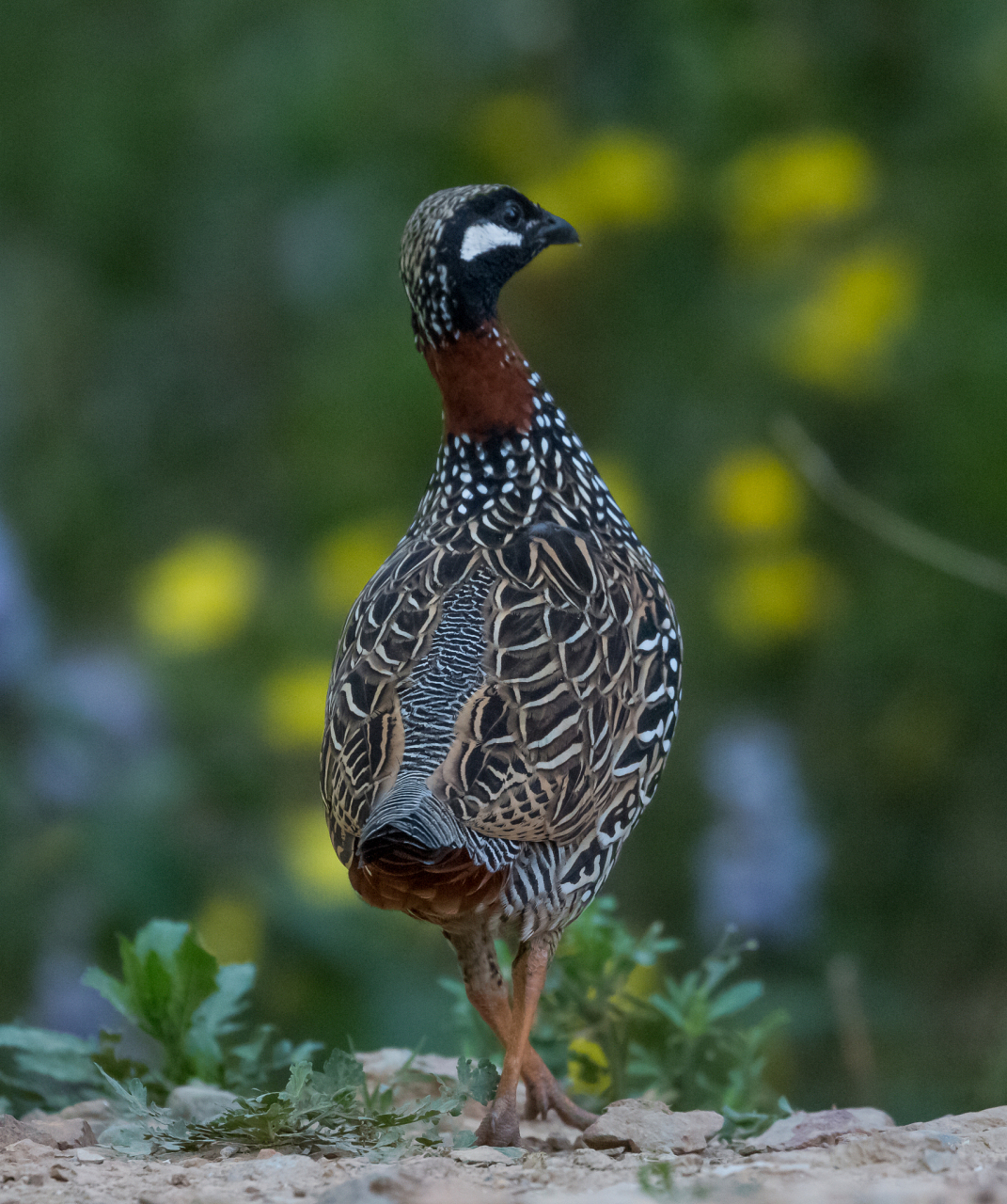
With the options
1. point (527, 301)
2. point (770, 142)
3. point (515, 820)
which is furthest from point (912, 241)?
point (515, 820)

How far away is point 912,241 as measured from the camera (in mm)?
7727

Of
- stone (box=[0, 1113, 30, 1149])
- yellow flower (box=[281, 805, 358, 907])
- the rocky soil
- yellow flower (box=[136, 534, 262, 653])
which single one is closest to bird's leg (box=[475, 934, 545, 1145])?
the rocky soil

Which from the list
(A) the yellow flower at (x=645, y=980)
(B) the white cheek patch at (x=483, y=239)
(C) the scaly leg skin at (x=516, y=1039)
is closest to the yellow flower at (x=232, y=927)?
(A) the yellow flower at (x=645, y=980)

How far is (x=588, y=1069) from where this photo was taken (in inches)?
177

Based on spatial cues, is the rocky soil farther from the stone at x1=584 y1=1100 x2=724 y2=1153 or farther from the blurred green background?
the blurred green background

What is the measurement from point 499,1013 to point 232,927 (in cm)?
208

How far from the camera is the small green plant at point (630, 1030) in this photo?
4.38 meters

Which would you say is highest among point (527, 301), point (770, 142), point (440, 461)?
point (770, 142)

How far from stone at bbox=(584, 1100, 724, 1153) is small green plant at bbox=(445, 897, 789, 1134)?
0.69m

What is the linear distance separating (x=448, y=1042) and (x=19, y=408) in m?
5.47

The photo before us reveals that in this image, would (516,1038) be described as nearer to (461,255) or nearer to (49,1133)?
(49,1133)

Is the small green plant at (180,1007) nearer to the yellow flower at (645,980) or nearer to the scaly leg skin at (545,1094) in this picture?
the scaly leg skin at (545,1094)

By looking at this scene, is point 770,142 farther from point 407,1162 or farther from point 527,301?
point 407,1162

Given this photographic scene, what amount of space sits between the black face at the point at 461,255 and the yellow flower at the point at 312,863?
7.19 feet
